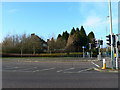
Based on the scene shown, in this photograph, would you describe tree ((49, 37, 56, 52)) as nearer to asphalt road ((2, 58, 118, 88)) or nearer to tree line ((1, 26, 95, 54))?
tree line ((1, 26, 95, 54))

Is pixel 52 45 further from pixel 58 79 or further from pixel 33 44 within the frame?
pixel 58 79

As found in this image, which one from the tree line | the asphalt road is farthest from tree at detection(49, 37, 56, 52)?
the asphalt road

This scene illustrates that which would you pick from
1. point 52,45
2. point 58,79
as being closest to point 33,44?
point 52,45

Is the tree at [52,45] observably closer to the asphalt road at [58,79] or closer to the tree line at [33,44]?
the tree line at [33,44]

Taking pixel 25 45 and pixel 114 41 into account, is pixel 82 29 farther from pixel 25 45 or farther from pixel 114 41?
pixel 114 41

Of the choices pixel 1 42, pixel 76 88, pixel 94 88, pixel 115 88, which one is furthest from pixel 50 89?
pixel 1 42

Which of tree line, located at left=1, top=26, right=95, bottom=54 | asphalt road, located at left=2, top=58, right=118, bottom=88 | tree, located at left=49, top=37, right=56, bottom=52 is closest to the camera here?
asphalt road, located at left=2, top=58, right=118, bottom=88

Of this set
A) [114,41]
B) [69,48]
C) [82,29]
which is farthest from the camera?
[82,29]

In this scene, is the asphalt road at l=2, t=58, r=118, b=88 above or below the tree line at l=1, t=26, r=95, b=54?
below

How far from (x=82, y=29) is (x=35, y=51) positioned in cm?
3065

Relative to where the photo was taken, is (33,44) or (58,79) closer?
(58,79)

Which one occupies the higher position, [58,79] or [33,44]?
[33,44]

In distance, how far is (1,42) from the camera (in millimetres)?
53031

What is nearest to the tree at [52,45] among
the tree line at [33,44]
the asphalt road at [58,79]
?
the tree line at [33,44]
